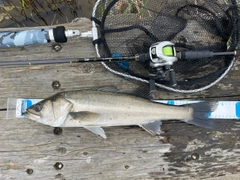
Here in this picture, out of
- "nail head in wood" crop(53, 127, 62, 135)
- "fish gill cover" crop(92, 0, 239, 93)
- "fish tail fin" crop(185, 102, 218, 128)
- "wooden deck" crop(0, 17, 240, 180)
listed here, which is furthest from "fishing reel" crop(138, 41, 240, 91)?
"nail head in wood" crop(53, 127, 62, 135)

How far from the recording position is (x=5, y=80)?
299 centimetres

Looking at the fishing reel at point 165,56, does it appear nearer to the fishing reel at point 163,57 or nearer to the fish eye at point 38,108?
the fishing reel at point 163,57

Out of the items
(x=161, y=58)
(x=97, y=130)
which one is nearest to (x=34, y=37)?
(x=97, y=130)

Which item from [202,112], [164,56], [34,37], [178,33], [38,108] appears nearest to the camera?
[164,56]

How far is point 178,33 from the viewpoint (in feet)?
Result: 10.1

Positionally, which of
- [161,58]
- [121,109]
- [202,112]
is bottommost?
[202,112]

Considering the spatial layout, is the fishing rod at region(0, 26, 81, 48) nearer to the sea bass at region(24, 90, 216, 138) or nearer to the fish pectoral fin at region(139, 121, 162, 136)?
the sea bass at region(24, 90, 216, 138)

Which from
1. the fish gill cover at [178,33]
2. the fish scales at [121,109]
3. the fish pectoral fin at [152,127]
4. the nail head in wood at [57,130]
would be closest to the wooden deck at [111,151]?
the nail head in wood at [57,130]

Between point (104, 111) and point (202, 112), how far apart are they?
95 cm

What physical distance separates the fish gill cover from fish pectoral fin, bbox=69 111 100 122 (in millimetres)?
548

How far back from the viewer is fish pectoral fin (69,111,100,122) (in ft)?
8.48

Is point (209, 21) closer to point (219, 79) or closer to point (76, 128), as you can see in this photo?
point (219, 79)

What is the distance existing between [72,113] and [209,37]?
5.55 ft

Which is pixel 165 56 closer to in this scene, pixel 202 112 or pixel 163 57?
pixel 163 57
